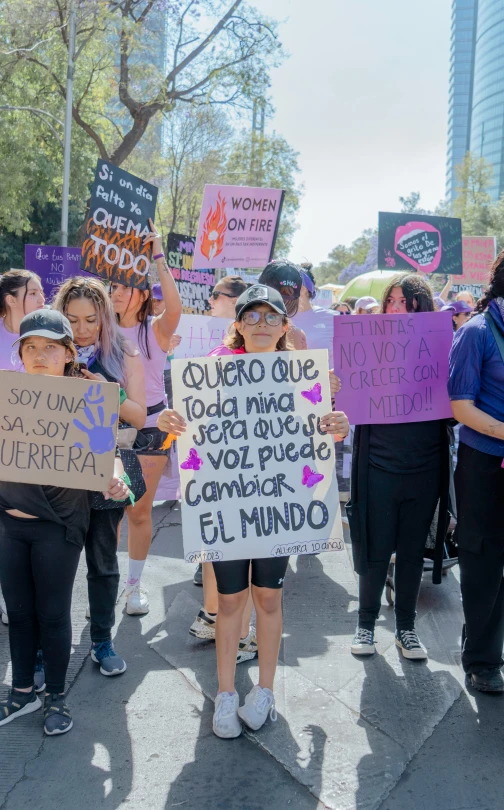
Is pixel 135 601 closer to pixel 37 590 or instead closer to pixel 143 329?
pixel 37 590

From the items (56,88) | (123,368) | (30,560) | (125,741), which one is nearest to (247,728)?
(125,741)

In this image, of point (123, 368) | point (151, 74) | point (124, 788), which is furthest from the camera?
point (151, 74)

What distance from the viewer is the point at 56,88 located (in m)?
20.3

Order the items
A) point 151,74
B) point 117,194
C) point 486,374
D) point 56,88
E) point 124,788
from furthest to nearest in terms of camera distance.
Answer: point 56,88 → point 151,74 → point 117,194 → point 486,374 → point 124,788

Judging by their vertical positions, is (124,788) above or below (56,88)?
below

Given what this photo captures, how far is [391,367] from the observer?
374 centimetres

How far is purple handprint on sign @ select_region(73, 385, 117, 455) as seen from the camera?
3.02 meters

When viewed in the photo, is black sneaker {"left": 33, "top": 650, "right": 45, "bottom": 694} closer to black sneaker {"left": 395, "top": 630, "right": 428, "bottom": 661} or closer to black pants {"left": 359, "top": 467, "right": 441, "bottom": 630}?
black pants {"left": 359, "top": 467, "right": 441, "bottom": 630}

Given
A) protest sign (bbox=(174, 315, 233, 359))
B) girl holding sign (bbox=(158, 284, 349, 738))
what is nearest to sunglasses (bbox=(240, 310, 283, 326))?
girl holding sign (bbox=(158, 284, 349, 738))

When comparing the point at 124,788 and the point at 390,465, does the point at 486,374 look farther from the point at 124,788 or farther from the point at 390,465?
the point at 124,788

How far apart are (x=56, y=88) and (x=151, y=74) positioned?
3.73 m

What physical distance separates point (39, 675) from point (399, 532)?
6.10 feet

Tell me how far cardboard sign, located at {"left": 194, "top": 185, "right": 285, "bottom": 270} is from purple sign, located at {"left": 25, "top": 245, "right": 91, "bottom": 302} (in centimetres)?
351

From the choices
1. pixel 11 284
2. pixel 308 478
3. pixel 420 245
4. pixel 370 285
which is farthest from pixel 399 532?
pixel 370 285
